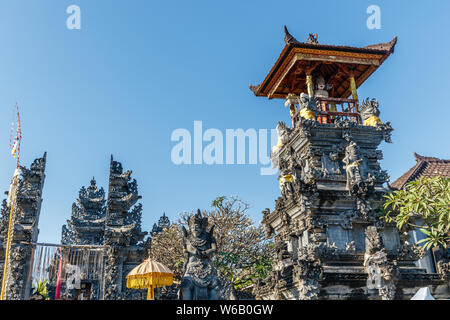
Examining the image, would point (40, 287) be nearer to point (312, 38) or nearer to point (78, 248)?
point (78, 248)

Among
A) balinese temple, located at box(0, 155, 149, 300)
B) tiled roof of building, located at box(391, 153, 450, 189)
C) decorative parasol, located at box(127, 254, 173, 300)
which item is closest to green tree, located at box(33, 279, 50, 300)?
balinese temple, located at box(0, 155, 149, 300)

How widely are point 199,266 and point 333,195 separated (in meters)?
7.32

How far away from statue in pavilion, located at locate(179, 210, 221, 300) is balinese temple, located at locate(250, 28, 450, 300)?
383cm

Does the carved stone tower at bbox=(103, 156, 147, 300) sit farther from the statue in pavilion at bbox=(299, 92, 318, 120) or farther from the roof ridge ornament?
the roof ridge ornament

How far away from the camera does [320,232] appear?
15461 millimetres

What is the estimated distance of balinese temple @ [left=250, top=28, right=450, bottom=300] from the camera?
13.6 m

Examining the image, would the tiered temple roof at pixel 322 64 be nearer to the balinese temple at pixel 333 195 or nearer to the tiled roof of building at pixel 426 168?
the balinese temple at pixel 333 195

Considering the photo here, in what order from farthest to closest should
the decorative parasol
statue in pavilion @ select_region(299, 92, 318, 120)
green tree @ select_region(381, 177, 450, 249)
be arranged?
statue in pavilion @ select_region(299, 92, 318, 120)
green tree @ select_region(381, 177, 450, 249)
the decorative parasol

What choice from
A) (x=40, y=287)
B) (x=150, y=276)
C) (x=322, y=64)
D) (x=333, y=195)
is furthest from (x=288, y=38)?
(x=40, y=287)

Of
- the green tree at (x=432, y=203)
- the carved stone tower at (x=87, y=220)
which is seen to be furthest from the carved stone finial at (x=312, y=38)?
the carved stone tower at (x=87, y=220)

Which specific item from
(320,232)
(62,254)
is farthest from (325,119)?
(62,254)

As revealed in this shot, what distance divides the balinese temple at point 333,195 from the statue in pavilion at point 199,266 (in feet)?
12.6
